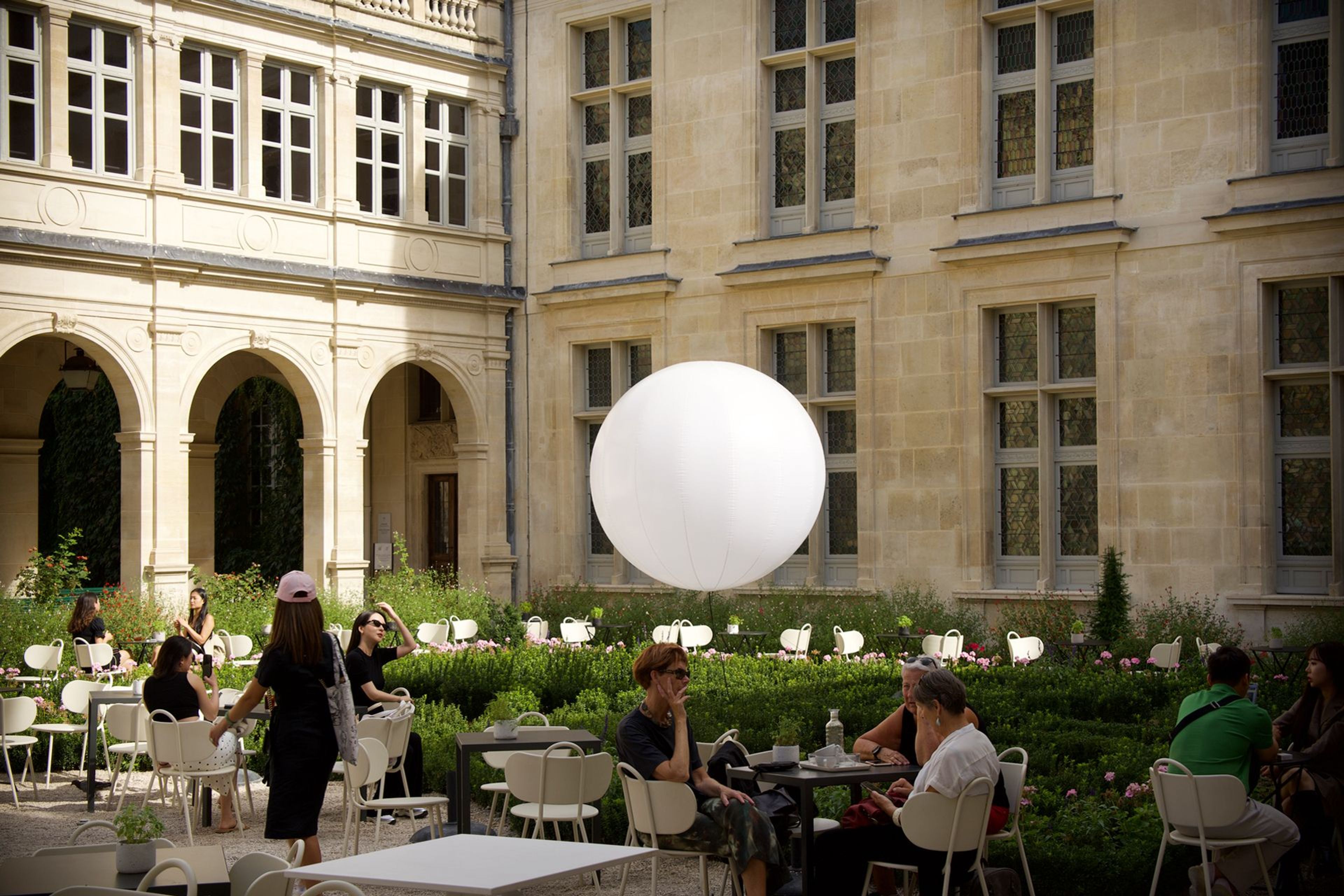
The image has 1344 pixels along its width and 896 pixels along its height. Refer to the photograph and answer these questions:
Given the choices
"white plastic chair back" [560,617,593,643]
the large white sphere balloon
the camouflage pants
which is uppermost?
the large white sphere balloon

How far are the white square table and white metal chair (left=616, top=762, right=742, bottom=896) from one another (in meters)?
1.33

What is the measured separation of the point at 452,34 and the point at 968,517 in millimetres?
9514

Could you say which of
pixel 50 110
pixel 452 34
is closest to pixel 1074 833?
pixel 50 110

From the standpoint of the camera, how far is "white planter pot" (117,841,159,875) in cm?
486

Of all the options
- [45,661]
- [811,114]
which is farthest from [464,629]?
[811,114]

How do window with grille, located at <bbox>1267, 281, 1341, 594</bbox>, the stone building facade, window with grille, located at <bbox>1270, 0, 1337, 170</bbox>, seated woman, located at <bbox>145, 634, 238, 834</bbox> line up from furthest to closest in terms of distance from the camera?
the stone building facade
window with grille, located at <bbox>1270, 0, 1337, 170</bbox>
window with grille, located at <bbox>1267, 281, 1341, 594</bbox>
seated woman, located at <bbox>145, 634, 238, 834</bbox>

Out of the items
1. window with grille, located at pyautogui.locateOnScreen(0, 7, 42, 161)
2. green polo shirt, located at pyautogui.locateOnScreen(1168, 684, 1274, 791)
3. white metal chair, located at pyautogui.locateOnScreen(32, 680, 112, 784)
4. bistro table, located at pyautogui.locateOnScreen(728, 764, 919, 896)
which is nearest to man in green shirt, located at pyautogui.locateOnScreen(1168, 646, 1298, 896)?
green polo shirt, located at pyautogui.locateOnScreen(1168, 684, 1274, 791)

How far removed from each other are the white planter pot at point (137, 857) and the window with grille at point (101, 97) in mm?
13640

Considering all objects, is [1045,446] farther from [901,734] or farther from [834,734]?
[834,734]

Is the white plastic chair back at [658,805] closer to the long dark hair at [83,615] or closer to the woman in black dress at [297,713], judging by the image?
the woman in black dress at [297,713]

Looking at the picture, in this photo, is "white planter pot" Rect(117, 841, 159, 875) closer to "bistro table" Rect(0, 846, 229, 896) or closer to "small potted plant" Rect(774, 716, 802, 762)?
"bistro table" Rect(0, 846, 229, 896)

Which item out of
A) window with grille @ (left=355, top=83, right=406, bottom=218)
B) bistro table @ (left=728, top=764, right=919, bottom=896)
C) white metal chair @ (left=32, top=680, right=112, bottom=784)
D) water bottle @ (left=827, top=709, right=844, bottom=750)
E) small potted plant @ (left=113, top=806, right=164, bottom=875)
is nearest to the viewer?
small potted plant @ (left=113, top=806, right=164, bottom=875)

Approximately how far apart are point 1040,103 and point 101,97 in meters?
10.5

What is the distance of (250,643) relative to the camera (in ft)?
50.2
